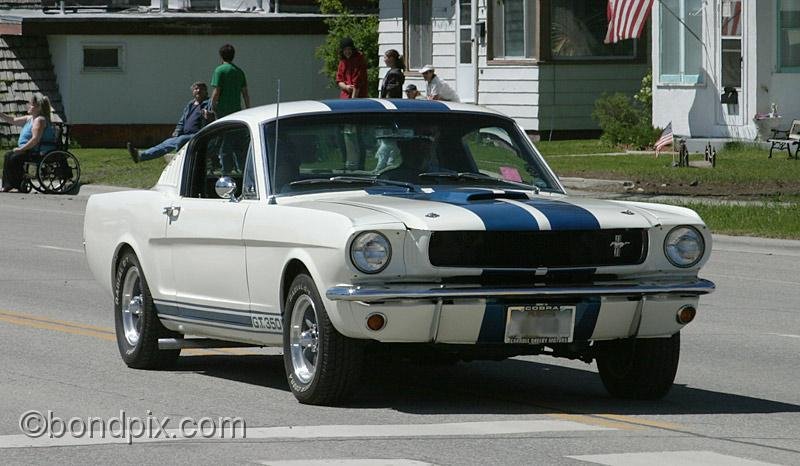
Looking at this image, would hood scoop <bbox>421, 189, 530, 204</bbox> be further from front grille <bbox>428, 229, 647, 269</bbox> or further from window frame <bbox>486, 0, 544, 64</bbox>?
window frame <bbox>486, 0, 544, 64</bbox>

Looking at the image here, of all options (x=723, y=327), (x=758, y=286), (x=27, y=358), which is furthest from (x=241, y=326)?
(x=758, y=286)

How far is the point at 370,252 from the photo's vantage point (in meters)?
8.33

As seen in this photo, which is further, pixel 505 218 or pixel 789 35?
pixel 789 35

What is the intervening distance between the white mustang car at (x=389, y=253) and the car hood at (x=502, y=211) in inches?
0.4

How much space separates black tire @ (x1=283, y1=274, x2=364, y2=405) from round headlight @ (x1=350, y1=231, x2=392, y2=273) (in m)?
0.32

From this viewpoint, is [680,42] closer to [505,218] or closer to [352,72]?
[352,72]

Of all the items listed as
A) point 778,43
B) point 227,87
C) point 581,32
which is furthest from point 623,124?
point 227,87

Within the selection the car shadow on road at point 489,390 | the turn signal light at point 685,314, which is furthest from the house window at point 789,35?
the turn signal light at point 685,314

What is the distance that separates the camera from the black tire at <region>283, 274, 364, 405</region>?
8.46 m

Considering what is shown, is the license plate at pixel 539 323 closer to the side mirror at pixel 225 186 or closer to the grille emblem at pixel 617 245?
the grille emblem at pixel 617 245

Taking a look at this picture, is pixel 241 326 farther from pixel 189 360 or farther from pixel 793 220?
pixel 793 220

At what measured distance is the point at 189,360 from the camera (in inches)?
429

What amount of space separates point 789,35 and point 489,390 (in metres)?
20.3

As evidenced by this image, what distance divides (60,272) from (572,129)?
19.8m
